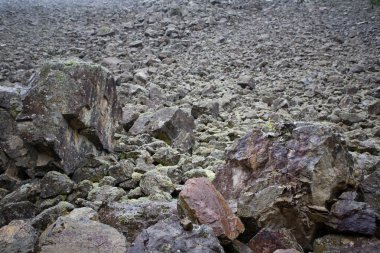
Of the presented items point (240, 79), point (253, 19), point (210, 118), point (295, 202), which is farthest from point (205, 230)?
point (253, 19)

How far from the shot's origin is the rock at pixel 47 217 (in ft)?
12.0

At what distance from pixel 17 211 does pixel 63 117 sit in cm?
141

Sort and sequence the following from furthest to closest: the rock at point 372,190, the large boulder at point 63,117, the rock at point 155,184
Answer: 1. the large boulder at point 63,117
2. the rock at point 155,184
3. the rock at point 372,190

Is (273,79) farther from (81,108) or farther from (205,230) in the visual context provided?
(205,230)

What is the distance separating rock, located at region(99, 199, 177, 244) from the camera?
3.59m

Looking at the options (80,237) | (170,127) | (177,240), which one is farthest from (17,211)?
(170,127)

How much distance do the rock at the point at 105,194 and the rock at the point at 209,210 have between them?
1101mm

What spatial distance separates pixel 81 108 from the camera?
5.16 metres

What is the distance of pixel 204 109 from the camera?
8.20 metres

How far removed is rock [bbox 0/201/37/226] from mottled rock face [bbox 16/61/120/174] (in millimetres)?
805

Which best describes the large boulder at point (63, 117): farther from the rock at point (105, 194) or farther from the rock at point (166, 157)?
the rock at point (166, 157)

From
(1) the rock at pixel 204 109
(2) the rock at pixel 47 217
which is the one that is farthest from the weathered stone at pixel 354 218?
(1) the rock at pixel 204 109

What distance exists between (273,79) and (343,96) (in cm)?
223

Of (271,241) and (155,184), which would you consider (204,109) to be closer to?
(155,184)
